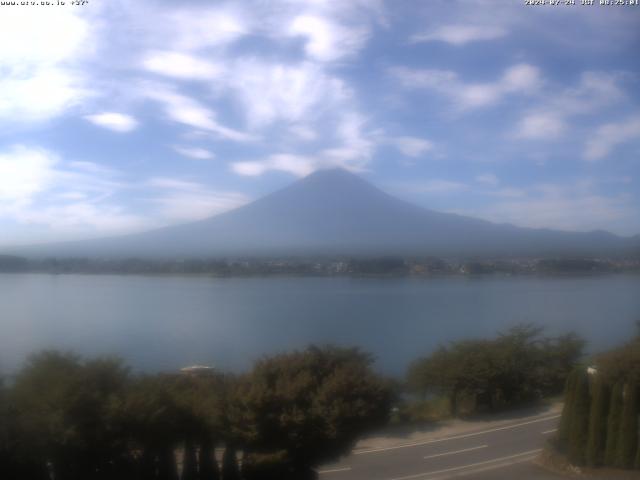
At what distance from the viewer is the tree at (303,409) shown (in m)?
6.29

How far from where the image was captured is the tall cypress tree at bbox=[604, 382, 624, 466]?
739cm

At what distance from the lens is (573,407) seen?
25.7 ft

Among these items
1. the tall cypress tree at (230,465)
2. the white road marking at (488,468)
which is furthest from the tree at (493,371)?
the tall cypress tree at (230,465)

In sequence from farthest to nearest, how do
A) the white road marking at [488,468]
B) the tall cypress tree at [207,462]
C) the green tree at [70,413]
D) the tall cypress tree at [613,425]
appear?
1. the white road marking at [488,468]
2. the tall cypress tree at [613,425]
3. the tall cypress tree at [207,462]
4. the green tree at [70,413]

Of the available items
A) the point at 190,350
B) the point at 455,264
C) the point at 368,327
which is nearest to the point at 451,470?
the point at 190,350

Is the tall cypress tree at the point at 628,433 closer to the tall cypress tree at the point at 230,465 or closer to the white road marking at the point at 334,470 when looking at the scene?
the white road marking at the point at 334,470

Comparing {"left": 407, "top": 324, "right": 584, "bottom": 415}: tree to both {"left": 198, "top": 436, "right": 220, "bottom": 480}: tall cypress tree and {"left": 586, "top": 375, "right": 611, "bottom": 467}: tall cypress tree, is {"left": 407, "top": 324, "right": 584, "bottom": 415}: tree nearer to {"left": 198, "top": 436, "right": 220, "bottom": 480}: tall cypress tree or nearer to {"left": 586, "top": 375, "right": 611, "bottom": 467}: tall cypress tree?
{"left": 586, "top": 375, "right": 611, "bottom": 467}: tall cypress tree

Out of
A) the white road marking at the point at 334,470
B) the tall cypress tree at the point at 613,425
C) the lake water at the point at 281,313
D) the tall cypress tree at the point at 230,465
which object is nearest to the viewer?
the tall cypress tree at the point at 230,465

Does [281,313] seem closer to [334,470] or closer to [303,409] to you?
[334,470]

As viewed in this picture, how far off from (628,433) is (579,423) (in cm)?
57

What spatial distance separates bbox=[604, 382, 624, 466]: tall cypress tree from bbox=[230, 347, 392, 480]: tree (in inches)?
116

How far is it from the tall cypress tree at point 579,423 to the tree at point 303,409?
2606mm

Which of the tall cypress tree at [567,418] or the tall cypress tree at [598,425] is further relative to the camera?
the tall cypress tree at [567,418]

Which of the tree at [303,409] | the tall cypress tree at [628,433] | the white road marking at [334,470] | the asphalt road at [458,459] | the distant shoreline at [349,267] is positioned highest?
the distant shoreline at [349,267]
